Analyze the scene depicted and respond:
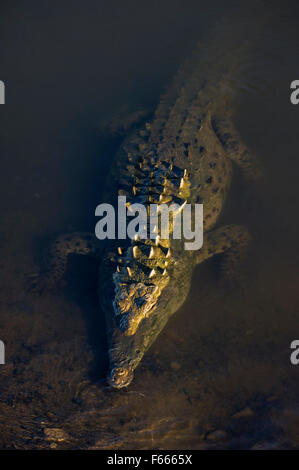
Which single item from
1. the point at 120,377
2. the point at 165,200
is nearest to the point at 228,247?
the point at 165,200

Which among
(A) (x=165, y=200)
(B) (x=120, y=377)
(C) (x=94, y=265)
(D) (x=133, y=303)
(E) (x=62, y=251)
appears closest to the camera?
(B) (x=120, y=377)

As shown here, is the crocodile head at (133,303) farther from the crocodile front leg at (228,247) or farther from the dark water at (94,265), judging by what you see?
the crocodile front leg at (228,247)

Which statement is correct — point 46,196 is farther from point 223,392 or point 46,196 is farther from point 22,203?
point 223,392

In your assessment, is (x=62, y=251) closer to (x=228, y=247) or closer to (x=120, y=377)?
(x=120, y=377)

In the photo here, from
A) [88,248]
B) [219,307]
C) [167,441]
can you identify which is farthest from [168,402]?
[88,248]

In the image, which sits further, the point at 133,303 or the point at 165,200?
the point at 165,200

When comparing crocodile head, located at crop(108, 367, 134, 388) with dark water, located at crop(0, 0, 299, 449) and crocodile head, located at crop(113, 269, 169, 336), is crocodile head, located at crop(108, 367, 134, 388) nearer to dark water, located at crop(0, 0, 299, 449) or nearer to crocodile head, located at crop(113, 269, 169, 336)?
dark water, located at crop(0, 0, 299, 449)

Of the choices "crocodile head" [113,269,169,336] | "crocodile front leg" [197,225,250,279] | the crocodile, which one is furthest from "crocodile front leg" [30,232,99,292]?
"crocodile front leg" [197,225,250,279]
